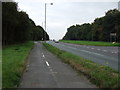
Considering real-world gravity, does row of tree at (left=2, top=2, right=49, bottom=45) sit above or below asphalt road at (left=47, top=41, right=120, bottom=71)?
above

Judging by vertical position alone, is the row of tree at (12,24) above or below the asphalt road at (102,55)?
above

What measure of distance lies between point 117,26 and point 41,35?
7648 cm

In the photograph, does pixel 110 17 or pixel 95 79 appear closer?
pixel 95 79

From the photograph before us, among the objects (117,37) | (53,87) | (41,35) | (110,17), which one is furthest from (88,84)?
(41,35)

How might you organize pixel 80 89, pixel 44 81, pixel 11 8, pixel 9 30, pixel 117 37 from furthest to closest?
pixel 117 37 → pixel 9 30 → pixel 11 8 → pixel 44 81 → pixel 80 89

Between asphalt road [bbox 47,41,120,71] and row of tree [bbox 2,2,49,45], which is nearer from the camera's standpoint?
asphalt road [bbox 47,41,120,71]

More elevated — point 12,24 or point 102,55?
point 12,24

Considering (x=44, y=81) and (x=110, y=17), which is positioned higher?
(x=110, y=17)

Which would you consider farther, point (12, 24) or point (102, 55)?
point (12, 24)

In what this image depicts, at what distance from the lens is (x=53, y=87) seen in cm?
1036

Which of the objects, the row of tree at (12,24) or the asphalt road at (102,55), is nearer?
the asphalt road at (102,55)

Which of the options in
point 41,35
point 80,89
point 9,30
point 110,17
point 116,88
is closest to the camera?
point 116,88

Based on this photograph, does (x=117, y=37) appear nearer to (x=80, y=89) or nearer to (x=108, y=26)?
(x=108, y=26)

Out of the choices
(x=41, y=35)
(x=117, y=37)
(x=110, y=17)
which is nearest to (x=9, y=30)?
(x=117, y=37)
